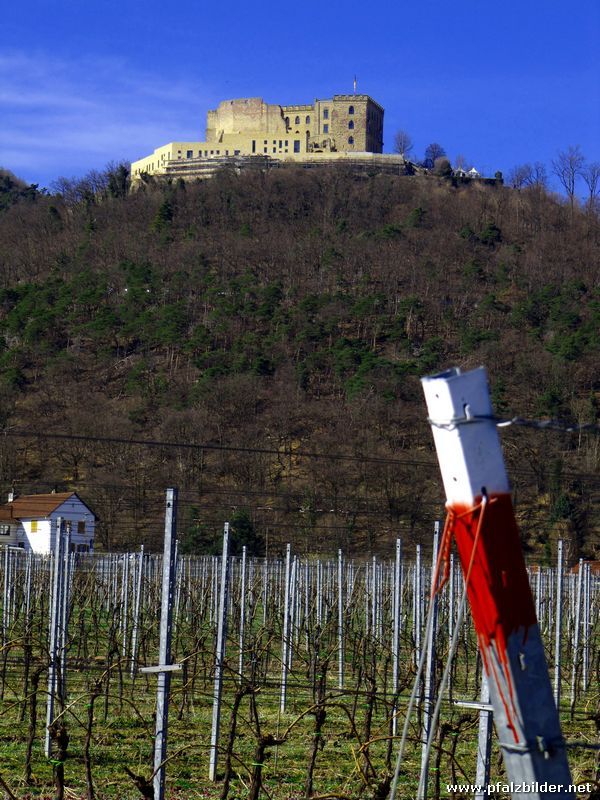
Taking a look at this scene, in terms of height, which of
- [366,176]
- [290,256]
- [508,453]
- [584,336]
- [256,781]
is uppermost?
[366,176]

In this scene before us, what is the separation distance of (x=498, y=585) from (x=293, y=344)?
66248mm

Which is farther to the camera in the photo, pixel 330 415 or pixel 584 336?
pixel 584 336

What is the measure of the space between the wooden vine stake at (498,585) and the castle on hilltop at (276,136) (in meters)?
105

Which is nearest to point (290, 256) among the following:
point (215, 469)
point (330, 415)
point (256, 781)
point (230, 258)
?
point (230, 258)

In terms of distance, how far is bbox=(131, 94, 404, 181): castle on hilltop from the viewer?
353 ft

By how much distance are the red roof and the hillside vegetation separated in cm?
128

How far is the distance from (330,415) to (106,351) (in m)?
21.8

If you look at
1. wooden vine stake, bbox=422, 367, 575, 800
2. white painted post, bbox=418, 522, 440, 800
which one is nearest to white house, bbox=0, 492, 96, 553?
white painted post, bbox=418, 522, 440, 800

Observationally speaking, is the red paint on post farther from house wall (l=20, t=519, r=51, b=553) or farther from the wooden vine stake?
house wall (l=20, t=519, r=51, b=553)

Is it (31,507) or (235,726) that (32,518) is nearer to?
(31,507)

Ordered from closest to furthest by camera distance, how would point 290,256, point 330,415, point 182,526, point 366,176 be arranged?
1. point 182,526
2. point 330,415
3. point 290,256
4. point 366,176

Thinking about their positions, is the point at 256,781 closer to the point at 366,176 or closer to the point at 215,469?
the point at 215,469

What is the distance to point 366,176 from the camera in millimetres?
100688

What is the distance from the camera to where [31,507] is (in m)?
44.2
